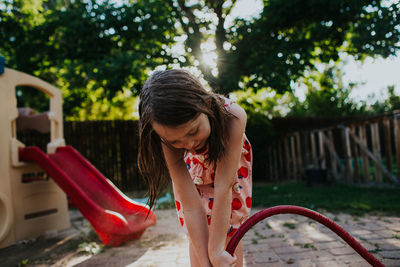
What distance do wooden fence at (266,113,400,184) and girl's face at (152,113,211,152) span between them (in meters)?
5.88

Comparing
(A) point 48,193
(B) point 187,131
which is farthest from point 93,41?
(B) point 187,131

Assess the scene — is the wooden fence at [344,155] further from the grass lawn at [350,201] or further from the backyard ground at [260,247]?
the backyard ground at [260,247]

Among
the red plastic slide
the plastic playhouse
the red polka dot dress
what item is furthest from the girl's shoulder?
the plastic playhouse

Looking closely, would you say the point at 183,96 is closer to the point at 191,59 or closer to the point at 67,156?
the point at 67,156

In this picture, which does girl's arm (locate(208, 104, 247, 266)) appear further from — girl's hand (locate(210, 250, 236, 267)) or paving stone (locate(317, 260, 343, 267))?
paving stone (locate(317, 260, 343, 267))

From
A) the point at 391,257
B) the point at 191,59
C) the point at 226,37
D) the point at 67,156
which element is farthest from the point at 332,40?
the point at 67,156

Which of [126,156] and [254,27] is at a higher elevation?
[254,27]

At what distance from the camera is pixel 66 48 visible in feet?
24.8

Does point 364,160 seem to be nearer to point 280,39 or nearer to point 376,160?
point 376,160

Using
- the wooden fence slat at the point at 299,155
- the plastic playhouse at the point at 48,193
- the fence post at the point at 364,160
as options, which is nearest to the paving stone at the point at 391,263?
the plastic playhouse at the point at 48,193

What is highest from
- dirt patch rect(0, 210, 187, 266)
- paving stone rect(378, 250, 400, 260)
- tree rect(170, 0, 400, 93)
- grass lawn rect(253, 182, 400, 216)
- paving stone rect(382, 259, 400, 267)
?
tree rect(170, 0, 400, 93)

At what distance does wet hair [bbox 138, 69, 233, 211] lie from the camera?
1.31 m

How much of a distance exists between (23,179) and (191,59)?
11.6 feet

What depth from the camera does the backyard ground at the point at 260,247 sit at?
2.75 m
